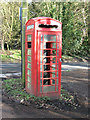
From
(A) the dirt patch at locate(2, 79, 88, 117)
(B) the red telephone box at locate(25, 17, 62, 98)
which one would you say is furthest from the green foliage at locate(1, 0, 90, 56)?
(A) the dirt patch at locate(2, 79, 88, 117)

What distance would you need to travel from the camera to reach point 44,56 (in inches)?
205

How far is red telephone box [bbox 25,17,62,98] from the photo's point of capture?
199 inches

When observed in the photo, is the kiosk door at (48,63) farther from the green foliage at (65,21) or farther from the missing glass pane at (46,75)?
the green foliage at (65,21)

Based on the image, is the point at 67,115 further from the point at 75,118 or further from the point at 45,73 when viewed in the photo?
the point at 45,73

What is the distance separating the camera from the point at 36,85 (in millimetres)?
5164

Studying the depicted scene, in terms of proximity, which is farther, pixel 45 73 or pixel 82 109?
pixel 45 73

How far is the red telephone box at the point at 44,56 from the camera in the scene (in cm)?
506

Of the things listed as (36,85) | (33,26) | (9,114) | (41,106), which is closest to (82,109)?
(41,106)

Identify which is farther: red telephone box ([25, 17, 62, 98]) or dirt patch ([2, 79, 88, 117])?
red telephone box ([25, 17, 62, 98])

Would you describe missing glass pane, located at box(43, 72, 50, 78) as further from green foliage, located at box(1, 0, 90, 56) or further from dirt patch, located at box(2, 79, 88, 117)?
green foliage, located at box(1, 0, 90, 56)

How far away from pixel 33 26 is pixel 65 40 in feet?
44.4

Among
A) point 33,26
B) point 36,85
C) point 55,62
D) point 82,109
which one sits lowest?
point 82,109

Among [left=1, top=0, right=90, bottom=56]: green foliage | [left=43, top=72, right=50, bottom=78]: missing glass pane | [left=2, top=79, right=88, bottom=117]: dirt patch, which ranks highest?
[left=1, top=0, right=90, bottom=56]: green foliage

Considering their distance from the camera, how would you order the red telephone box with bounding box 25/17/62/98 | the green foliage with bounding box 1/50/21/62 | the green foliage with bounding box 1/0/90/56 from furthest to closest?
the green foliage with bounding box 1/0/90/56 → the green foliage with bounding box 1/50/21/62 → the red telephone box with bounding box 25/17/62/98
